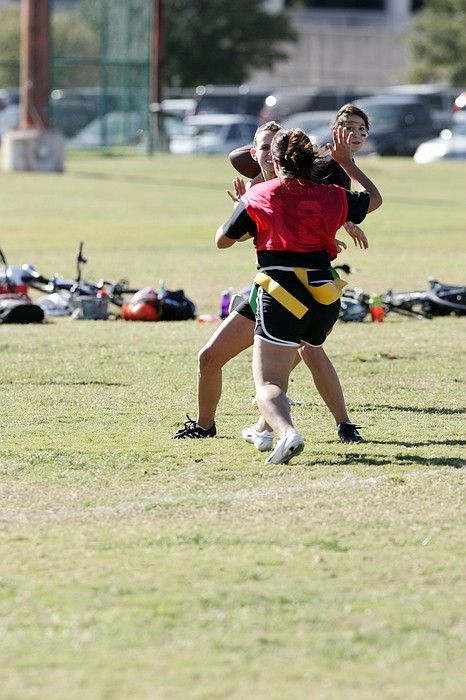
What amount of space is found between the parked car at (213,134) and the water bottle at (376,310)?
34.6 m

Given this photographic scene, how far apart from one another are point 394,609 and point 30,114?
38.2 meters

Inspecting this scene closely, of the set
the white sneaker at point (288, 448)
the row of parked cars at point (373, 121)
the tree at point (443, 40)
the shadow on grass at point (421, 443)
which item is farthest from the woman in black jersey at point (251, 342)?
the tree at point (443, 40)

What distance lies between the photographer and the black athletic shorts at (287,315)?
7801 millimetres

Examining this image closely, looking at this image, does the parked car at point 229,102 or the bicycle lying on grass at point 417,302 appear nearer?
the bicycle lying on grass at point 417,302

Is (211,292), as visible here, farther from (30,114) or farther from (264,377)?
(30,114)

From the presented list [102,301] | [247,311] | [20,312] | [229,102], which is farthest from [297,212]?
[229,102]

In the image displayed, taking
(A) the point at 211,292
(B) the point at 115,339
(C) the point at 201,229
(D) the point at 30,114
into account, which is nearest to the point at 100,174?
(D) the point at 30,114

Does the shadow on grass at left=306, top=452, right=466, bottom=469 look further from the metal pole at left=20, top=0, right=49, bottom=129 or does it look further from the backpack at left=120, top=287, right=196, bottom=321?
the metal pole at left=20, top=0, right=49, bottom=129

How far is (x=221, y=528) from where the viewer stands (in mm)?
6512

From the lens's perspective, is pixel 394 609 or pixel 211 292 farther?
pixel 211 292

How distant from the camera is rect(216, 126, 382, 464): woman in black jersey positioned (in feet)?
25.1

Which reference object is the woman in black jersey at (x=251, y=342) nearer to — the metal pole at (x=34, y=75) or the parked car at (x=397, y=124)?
the metal pole at (x=34, y=75)

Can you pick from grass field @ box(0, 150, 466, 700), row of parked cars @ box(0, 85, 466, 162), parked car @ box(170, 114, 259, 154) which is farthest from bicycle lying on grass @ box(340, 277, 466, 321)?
parked car @ box(170, 114, 259, 154)

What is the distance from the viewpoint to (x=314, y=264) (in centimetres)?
782
